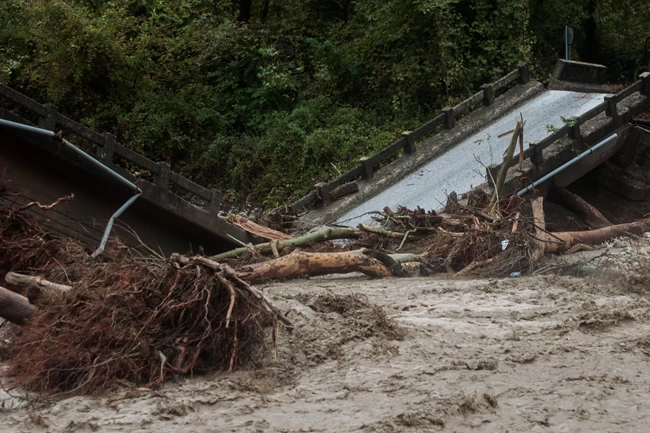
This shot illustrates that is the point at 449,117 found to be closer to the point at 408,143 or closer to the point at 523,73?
the point at 408,143

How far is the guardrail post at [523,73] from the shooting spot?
64.4 ft

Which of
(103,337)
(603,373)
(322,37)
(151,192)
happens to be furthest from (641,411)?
→ (322,37)

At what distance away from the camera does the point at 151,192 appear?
516 inches

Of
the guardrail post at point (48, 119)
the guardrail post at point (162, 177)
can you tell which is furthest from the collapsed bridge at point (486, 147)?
the guardrail post at point (48, 119)

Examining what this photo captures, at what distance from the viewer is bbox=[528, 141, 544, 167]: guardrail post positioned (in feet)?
49.1

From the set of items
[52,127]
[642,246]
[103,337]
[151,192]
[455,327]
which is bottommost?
[642,246]

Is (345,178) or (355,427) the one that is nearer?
(355,427)

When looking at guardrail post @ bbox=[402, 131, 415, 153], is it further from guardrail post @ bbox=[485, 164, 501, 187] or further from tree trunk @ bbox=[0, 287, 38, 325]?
tree trunk @ bbox=[0, 287, 38, 325]

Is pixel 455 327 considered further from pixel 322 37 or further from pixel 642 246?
pixel 322 37

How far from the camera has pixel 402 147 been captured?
17.7 meters

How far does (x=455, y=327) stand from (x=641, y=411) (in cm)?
218

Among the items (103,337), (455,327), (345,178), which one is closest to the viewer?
(103,337)

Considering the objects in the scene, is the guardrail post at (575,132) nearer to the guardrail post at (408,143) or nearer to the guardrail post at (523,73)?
the guardrail post at (408,143)

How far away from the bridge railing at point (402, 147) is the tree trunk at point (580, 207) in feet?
10.2
